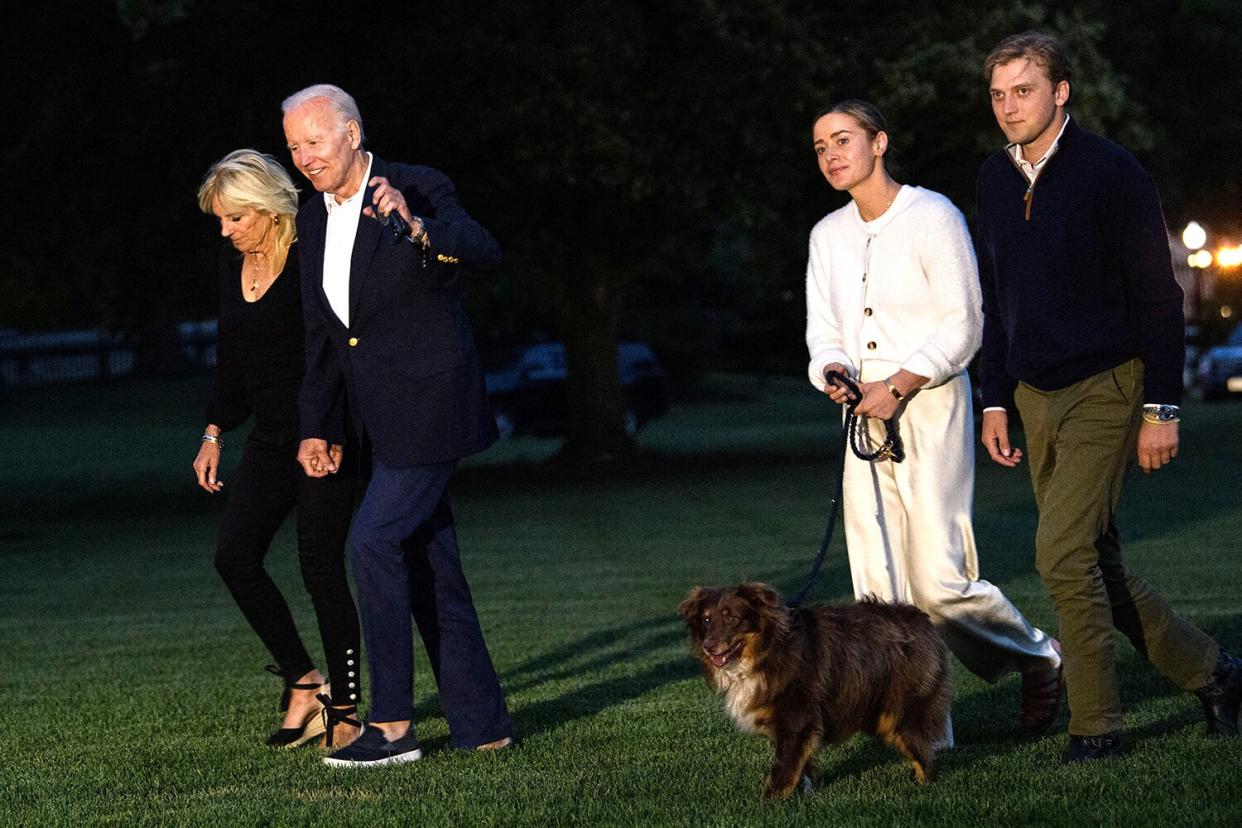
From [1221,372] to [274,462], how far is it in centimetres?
4044

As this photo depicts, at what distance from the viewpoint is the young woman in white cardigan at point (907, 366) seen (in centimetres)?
622

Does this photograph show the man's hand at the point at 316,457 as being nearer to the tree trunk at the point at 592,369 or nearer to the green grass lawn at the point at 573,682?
the green grass lawn at the point at 573,682

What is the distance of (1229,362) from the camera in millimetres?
44375

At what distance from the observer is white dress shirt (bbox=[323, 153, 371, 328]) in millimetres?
6332

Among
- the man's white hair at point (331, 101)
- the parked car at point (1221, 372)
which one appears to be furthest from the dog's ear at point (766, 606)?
the parked car at point (1221, 372)

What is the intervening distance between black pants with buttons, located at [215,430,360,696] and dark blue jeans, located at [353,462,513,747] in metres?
0.31

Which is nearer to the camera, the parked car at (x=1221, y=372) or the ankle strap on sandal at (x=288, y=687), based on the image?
the ankle strap on sandal at (x=288, y=687)

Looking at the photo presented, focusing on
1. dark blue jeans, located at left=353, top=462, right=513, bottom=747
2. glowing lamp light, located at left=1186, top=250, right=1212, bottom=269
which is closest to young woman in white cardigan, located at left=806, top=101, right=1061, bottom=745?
dark blue jeans, located at left=353, top=462, right=513, bottom=747

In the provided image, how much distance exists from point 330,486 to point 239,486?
48cm

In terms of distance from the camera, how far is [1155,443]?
5.85 metres

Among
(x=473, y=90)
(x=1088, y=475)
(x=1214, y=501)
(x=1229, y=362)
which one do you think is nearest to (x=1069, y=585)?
(x=1088, y=475)

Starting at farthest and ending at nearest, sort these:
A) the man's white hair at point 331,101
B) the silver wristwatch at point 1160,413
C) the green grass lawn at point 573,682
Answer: the man's white hair at point 331,101 → the silver wristwatch at point 1160,413 → the green grass lawn at point 573,682

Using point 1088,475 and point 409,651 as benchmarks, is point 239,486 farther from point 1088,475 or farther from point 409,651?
point 1088,475

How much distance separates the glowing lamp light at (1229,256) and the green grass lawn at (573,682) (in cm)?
2197
